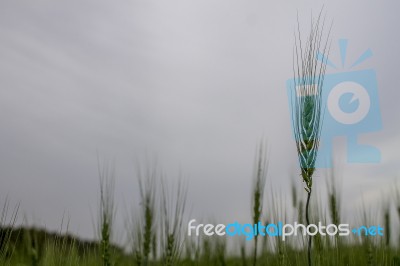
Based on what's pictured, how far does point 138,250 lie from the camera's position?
9.19 ft

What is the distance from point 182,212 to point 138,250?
0.35m

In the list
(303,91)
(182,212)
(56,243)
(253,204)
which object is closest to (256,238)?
(253,204)

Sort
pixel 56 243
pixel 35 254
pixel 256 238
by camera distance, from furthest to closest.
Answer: pixel 56 243 → pixel 256 238 → pixel 35 254

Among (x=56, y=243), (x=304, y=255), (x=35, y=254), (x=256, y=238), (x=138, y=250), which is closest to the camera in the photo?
(x=35, y=254)

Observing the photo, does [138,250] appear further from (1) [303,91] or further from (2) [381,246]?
(2) [381,246]

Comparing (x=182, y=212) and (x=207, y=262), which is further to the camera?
(x=207, y=262)

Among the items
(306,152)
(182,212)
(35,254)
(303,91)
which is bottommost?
(35,254)

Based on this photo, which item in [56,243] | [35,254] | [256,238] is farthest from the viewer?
[56,243]

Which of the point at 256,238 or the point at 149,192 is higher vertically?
the point at 149,192

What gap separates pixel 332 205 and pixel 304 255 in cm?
58

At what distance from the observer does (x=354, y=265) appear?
164 inches

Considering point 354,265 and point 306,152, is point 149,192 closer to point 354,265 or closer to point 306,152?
point 306,152

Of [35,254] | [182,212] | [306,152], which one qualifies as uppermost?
[306,152]

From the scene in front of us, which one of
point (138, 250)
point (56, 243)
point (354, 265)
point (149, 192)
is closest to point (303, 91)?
point (149, 192)
